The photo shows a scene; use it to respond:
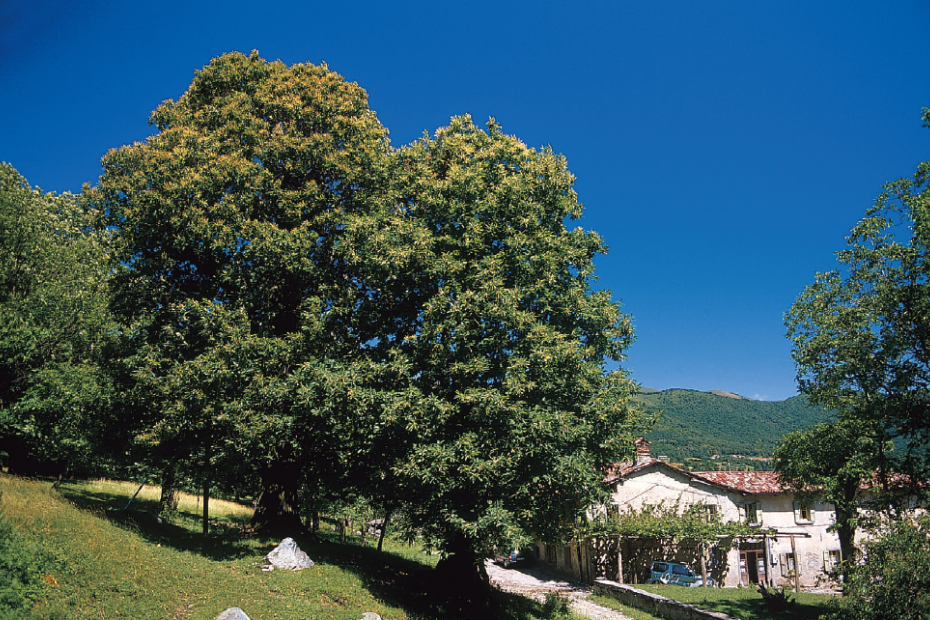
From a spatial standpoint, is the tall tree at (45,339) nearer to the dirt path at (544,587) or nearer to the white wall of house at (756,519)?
the dirt path at (544,587)

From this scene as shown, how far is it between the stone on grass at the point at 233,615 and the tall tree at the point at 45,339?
32.7ft

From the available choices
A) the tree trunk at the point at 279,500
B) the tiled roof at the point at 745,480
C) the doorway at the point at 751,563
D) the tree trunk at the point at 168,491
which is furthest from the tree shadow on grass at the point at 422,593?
the tiled roof at the point at 745,480

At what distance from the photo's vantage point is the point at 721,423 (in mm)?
116500

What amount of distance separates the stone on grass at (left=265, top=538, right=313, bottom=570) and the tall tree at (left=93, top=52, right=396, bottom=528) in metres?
2.77

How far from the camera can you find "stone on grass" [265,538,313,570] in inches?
588

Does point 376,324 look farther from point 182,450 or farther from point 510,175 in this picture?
point 182,450

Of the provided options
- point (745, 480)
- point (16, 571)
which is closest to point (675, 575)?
point (745, 480)

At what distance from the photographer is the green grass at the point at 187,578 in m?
10.1

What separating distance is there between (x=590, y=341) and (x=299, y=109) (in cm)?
1246

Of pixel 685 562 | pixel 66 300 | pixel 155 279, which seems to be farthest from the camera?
pixel 685 562

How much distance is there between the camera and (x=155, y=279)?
18.2m

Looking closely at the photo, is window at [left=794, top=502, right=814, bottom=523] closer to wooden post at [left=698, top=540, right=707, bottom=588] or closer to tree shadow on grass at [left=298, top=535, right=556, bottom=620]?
wooden post at [left=698, top=540, right=707, bottom=588]

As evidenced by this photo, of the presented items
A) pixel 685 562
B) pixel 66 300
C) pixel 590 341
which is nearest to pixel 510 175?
pixel 590 341

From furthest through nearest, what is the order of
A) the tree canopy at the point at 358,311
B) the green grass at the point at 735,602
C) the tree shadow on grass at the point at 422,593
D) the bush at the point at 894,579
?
the green grass at the point at 735,602, the tree shadow on grass at the point at 422,593, the tree canopy at the point at 358,311, the bush at the point at 894,579
